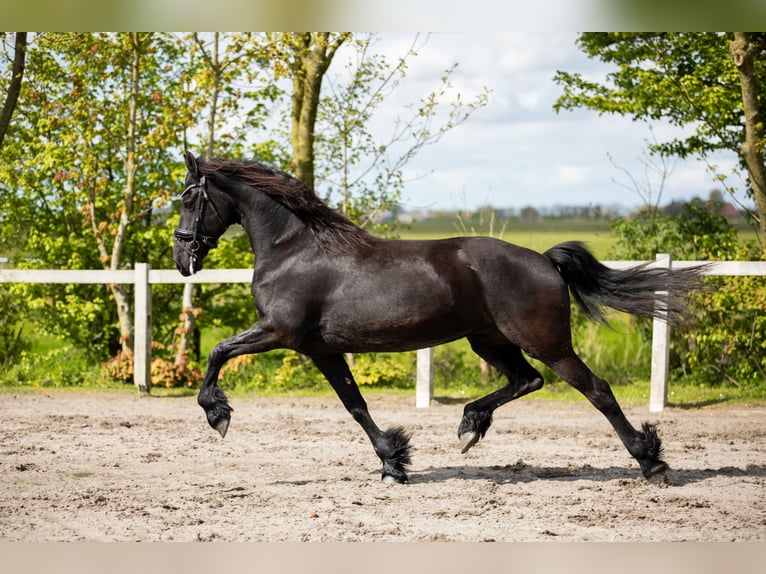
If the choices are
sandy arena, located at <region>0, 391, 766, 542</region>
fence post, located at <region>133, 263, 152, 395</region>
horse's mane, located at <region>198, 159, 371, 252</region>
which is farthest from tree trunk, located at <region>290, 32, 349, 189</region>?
horse's mane, located at <region>198, 159, 371, 252</region>

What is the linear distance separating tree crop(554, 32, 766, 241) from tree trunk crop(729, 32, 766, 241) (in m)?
0.01

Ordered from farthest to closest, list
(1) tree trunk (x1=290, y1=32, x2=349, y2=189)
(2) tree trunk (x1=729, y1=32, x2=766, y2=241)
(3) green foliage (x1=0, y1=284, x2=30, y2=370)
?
(3) green foliage (x1=0, y1=284, x2=30, y2=370) < (1) tree trunk (x1=290, y1=32, x2=349, y2=189) < (2) tree trunk (x1=729, y1=32, x2=766, y2=241)

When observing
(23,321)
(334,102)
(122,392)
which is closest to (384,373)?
(122,392)

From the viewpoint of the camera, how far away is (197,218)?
5438 millimetres

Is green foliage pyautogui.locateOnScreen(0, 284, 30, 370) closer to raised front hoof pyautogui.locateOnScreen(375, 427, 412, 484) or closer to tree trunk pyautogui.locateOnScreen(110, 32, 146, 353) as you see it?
tree trunk pyautogui.locateOnScreen(110, 32, 146, 353)

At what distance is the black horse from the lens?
520 centimetres

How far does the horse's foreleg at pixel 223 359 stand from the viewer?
5.21 meters

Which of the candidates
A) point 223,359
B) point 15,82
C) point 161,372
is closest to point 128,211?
point 15,82

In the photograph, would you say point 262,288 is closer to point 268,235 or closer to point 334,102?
point 268,235

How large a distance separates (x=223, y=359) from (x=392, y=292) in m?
1.04

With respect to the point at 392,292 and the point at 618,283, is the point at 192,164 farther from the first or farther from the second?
the point at 618,283

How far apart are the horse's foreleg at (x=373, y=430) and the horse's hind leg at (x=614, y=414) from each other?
1.04 metres

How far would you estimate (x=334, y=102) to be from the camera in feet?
37.7
